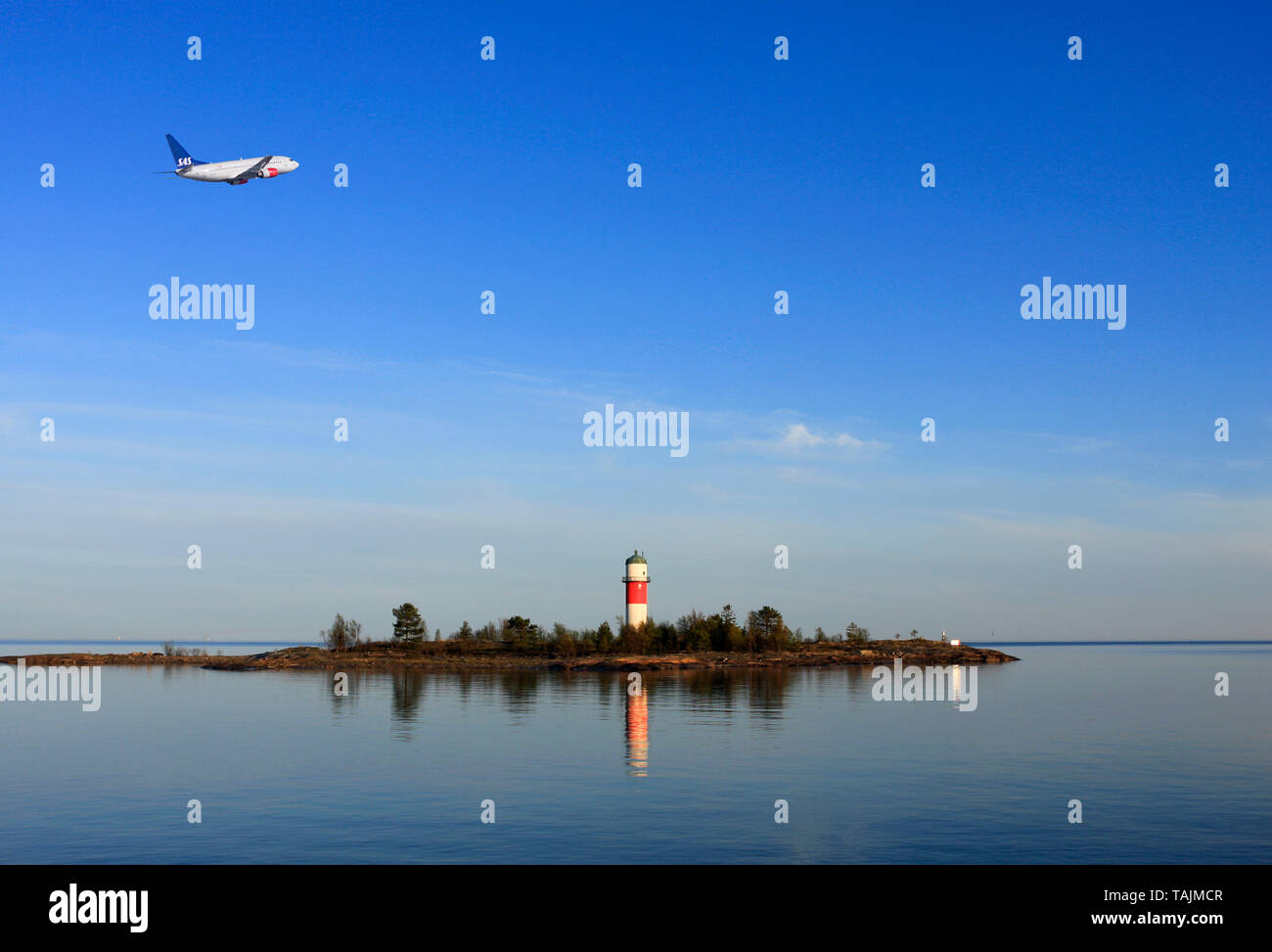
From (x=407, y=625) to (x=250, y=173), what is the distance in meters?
96.6

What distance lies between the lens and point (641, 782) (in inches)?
1629

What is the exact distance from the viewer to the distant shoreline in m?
138

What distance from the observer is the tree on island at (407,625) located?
156000 mm

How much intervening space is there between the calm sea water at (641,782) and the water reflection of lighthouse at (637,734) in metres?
0.32

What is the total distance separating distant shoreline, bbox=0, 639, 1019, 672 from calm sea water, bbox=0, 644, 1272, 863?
57093 millimetres

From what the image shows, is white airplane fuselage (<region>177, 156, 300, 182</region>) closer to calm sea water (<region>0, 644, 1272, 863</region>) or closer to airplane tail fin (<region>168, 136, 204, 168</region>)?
airplane tail fin (<region>168, 136, 204, 168</region>)
